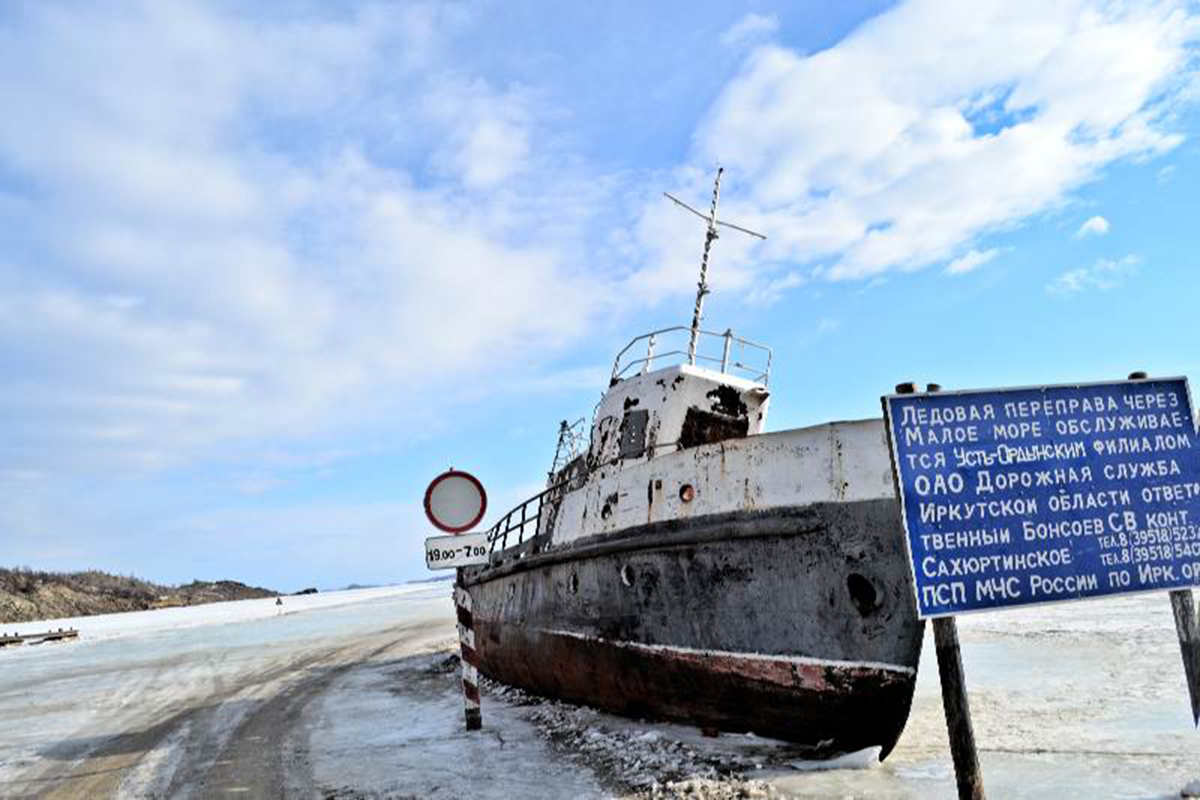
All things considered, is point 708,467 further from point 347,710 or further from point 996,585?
point 347,710

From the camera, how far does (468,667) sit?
25.6 feet

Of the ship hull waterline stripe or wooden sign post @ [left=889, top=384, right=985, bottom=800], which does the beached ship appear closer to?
the ship hull waterline stripe

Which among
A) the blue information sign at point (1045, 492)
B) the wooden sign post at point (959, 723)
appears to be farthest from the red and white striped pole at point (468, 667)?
the blue information sign at point (1045, 492)

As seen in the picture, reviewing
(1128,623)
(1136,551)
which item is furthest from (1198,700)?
(1128,623)

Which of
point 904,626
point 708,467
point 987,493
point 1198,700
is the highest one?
point 708,467

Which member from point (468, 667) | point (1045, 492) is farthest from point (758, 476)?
point (468, 667)

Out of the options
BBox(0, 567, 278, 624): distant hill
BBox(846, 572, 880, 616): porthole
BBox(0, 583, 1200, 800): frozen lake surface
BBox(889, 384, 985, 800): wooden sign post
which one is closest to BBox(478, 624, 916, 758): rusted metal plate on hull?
BBox(0, 583, 1200, 800): frozen lake surface

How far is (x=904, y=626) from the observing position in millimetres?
5879

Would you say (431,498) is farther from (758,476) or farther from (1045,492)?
(1045,492)

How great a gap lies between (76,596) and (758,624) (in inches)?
2525

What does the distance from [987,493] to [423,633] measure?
64.3 ft

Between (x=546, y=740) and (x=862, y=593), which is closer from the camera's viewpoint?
(x=862, y=593)

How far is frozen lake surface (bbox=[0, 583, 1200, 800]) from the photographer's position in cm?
548

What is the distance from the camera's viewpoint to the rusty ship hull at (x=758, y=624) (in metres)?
6.00
